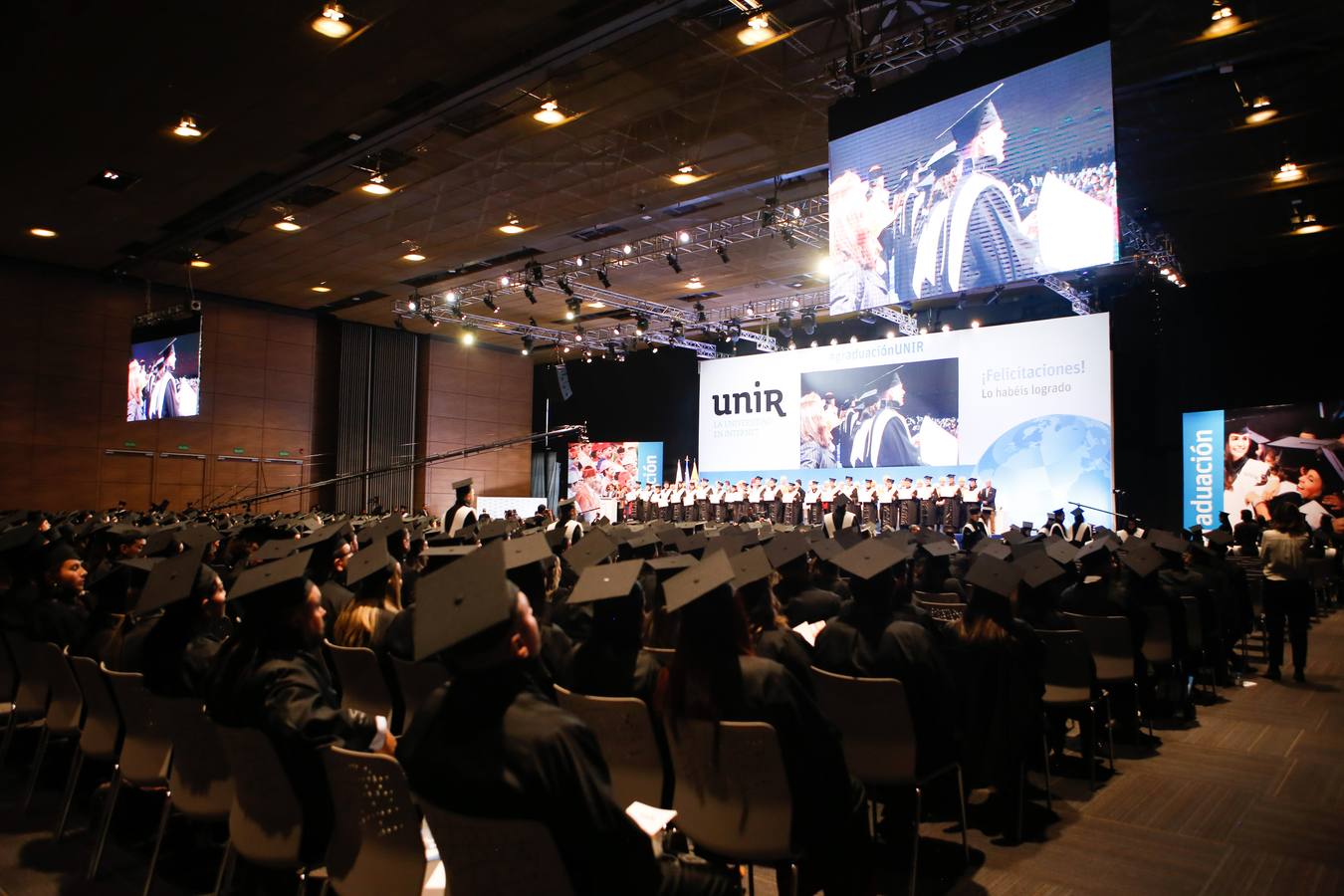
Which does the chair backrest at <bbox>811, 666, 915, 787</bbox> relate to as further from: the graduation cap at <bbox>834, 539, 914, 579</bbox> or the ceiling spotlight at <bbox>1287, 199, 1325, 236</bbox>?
the ceiling spotlight at <bbox>1287, 199, 1325, 236</bbox>

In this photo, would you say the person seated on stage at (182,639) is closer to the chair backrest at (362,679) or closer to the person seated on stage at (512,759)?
the chair backrest at (362,679)

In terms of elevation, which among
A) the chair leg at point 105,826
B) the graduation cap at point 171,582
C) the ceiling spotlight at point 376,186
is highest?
the ceiling spotlight at point 376,186

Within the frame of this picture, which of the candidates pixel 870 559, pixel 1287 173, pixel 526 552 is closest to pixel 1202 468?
pixel 1287 173

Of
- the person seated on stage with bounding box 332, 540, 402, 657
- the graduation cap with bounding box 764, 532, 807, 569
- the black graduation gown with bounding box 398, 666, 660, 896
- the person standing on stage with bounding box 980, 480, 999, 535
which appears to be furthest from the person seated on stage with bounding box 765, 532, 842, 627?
the person standing on stage with bounding box 980, 480, 999, 535

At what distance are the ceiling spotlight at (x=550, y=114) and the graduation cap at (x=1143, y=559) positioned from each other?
7.68 metres

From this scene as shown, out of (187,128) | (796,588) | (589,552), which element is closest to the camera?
(796,588)

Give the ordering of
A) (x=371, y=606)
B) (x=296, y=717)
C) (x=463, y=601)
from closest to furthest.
Result: (x=463, y=601) → (x=296, y=717) → (x=371, y=606)

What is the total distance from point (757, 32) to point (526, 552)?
637 centimetres

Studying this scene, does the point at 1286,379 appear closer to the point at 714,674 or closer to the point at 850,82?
the point at 850,82

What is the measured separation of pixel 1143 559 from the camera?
5375 mm

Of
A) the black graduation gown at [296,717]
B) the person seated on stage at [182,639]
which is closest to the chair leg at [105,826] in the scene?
the person seated on stage at [182,639]

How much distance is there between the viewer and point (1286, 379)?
14.4 m

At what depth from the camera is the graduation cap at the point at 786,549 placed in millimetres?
4629

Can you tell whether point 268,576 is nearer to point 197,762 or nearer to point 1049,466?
point 197,762
